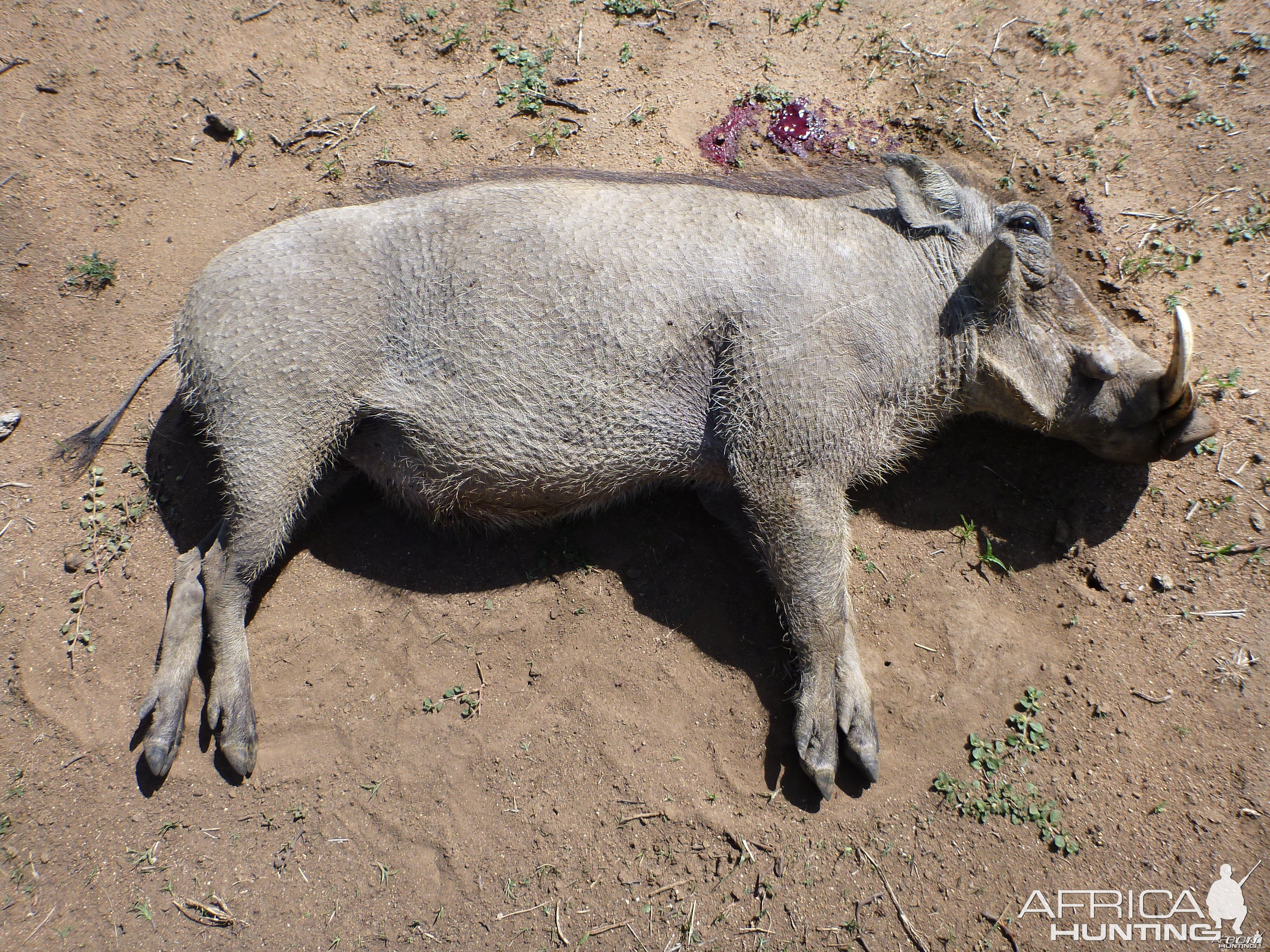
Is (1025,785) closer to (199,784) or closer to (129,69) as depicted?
(199,784)

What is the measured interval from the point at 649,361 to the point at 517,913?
237cm

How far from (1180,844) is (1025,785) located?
0.63m

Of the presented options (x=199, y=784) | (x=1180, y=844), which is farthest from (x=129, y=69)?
(x=1180, y=844)

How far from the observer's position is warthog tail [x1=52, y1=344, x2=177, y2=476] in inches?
141

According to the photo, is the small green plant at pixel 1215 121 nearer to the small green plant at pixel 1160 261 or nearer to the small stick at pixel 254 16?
the small green plant at pixel 1160 261

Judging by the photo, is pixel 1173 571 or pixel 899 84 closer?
pixel 1173 571

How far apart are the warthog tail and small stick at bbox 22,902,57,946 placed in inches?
77.8

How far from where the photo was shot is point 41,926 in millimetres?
2941

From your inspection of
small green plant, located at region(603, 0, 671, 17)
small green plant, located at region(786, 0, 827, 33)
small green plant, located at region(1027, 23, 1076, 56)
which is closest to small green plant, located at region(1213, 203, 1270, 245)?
small green plant, located at region(1027, 23, 1076, 56)

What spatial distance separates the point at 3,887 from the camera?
2992 mm

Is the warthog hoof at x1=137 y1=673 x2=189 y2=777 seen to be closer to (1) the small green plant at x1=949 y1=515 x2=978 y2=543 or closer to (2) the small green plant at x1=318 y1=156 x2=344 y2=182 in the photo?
(2) the small green plant at x1=318 y1=156 x2=344 y2=182

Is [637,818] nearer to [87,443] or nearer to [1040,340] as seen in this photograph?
[1040,340]

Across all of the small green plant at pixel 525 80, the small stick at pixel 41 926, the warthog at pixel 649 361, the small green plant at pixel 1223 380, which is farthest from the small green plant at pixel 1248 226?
the small stick at pixel 41 926

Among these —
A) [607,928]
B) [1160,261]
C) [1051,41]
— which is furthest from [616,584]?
[1051,41]
